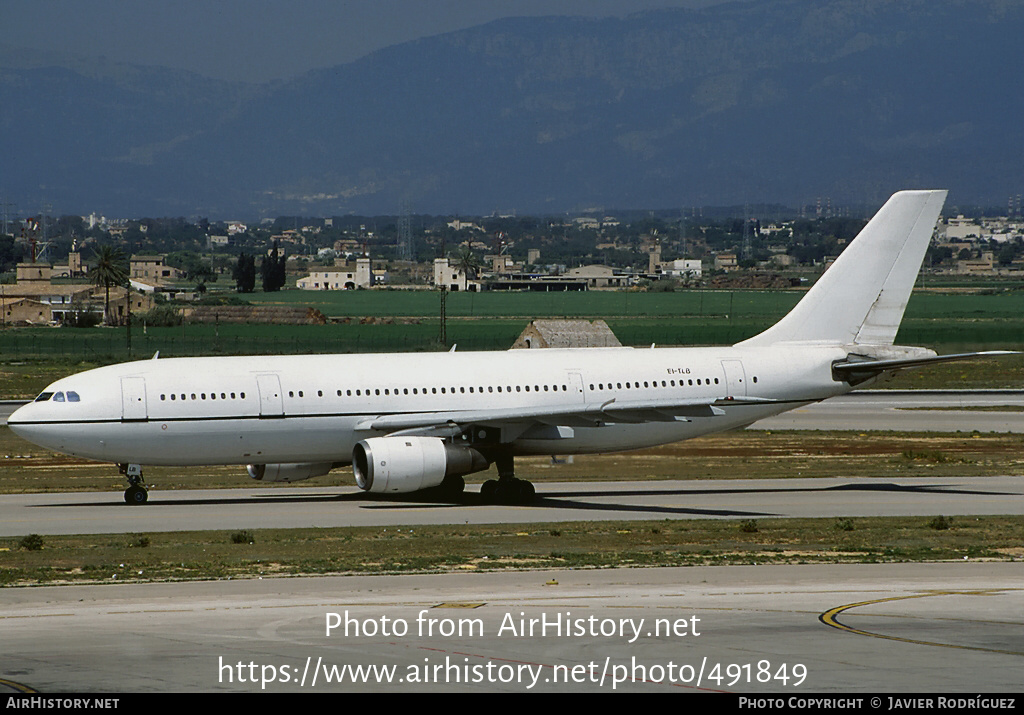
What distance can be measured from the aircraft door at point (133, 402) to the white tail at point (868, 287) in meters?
20.5

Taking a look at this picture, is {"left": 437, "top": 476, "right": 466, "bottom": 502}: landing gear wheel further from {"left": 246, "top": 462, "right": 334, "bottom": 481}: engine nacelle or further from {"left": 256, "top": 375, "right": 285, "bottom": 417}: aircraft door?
{"left": 256, "top": 375, "right": 285, "bottom": 417}: aircraft door

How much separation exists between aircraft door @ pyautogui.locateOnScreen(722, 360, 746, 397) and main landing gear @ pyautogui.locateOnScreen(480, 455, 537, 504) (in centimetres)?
793

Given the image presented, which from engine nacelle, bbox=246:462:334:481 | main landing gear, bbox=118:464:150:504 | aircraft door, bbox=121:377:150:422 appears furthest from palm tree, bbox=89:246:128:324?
aircraft door, bbox=121:377:150:422

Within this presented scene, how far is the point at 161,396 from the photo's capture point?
129 feet

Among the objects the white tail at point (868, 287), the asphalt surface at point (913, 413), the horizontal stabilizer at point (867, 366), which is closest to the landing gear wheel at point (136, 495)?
the white tail at point (868, 287)

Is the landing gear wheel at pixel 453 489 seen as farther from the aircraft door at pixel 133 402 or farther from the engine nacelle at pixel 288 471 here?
the aircraft door at pixel 133 402

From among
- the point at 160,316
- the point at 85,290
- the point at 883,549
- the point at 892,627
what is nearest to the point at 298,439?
the point at 883,549

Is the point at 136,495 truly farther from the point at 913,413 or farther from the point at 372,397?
the point at 913,413

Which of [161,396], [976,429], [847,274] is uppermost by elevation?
[847,274]

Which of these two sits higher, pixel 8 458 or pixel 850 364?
pixel 850 364

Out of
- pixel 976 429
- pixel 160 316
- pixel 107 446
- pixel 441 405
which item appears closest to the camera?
pixel 107 446

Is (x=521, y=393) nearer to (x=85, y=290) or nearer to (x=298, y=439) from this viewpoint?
(x=298, y=439)

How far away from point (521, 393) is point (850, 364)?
11.5 metres

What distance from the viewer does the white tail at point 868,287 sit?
1853 inches
